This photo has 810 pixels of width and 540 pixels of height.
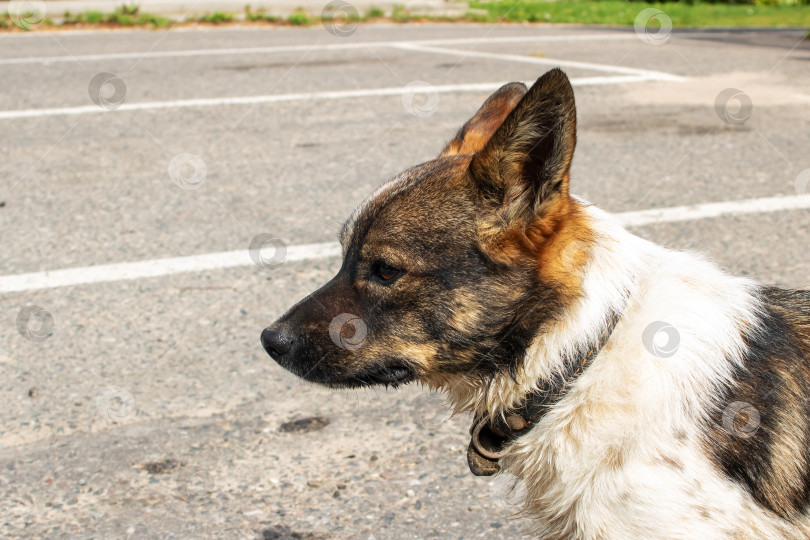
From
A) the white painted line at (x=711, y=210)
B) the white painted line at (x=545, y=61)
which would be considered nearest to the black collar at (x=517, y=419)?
the white painted line at (x=711, y=210)

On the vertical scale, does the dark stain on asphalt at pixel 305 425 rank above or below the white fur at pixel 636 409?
below

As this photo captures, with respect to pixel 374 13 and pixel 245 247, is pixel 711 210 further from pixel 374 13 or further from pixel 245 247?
pixel 374 13

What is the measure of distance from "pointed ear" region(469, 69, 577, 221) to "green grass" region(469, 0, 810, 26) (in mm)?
15038

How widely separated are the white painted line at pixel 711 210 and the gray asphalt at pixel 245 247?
4.8 inches

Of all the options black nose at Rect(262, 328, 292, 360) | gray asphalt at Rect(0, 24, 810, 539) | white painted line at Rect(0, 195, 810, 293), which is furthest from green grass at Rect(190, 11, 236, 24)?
black nose at Rect(262, 328, 292, 360)

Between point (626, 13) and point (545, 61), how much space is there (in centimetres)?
843

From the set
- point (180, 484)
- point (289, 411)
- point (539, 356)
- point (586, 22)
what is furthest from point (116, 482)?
point (586, 22)

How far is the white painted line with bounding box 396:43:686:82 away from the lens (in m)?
10.4

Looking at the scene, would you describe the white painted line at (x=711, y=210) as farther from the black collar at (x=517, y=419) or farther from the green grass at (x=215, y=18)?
the green grass at (x=215, y=18)

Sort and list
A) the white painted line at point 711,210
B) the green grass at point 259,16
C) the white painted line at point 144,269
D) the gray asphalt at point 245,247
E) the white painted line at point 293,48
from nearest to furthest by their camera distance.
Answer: the gray asphalt at point 245,247 → the white painted line at point 144,269 → the white painted line at point 711,210 → the white painted line at point 293,48 → the green grass at point 259,16

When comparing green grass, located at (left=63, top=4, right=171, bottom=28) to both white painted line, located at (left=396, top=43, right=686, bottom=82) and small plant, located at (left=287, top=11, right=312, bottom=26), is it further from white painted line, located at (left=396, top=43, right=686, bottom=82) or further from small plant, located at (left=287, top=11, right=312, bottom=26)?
white painted line, located at (left=396, top=43, right=686, bottom=82)

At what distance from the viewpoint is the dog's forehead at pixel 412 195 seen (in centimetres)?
287

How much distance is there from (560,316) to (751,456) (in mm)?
678

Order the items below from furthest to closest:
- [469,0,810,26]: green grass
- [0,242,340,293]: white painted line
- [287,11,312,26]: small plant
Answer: [469,0,810,26]: green grass < [287,11,312,26]: small plant < [0,242,340,293]: white painted line
